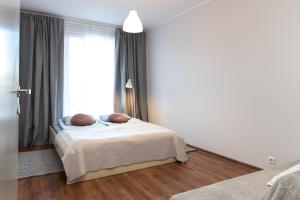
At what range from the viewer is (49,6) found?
3867 mm

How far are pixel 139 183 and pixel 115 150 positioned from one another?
0.52 m

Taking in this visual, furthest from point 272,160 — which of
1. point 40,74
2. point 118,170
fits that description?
point 40,74

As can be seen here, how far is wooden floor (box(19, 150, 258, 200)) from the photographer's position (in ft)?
7.12

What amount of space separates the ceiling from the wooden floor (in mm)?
2756

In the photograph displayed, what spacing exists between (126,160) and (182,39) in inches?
105

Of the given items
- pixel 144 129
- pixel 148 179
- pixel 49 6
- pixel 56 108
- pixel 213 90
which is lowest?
pixel 148 179

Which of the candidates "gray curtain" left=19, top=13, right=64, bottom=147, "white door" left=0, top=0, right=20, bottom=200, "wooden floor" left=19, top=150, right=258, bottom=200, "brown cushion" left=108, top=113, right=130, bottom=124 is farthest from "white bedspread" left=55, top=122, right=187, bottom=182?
"white door" left=0, top=0, right=20, bottom=200

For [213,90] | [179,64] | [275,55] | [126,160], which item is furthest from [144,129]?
[275,55]

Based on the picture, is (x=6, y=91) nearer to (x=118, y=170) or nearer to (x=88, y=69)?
(x=118, y=170)

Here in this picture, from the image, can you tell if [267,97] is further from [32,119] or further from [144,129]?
[32,119]

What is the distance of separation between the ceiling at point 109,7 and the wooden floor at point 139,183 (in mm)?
2756

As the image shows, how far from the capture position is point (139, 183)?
→ 246 centimetres

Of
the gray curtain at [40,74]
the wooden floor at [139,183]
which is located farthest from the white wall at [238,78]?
the gray curtain at [40,74]

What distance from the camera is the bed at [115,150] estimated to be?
2467mm
